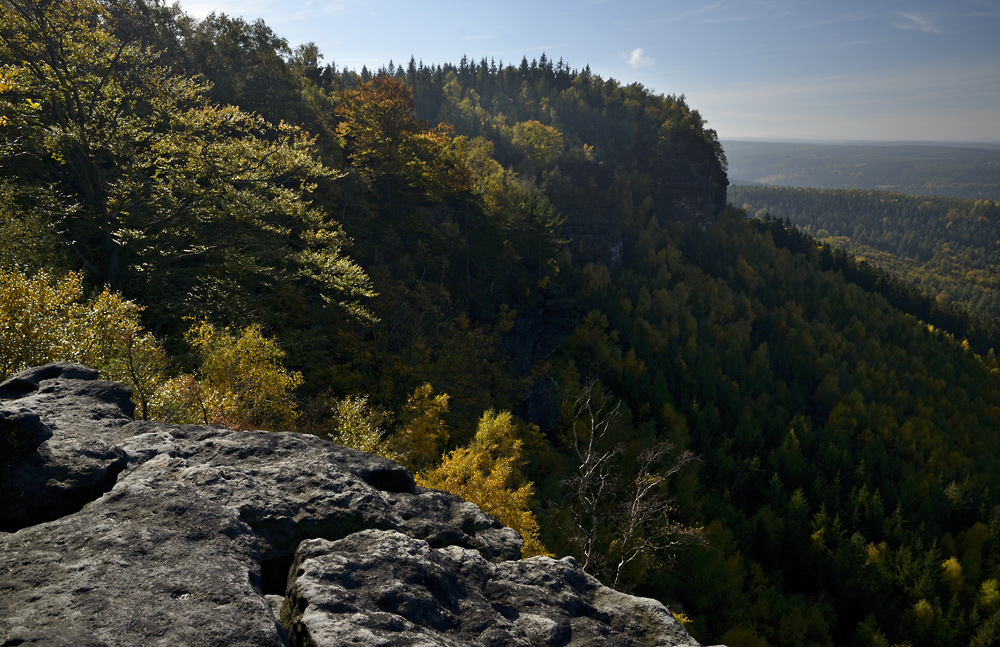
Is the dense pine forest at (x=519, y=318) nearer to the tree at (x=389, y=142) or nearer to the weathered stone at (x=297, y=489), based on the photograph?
the tree at (x=389, y=142)

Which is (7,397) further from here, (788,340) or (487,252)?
(788,340)

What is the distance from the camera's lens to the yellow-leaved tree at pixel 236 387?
43.5ft

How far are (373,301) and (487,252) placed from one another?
18170 mm

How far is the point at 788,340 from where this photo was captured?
90250mm

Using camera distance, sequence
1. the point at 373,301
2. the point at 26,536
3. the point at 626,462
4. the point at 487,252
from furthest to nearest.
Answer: the point at 626,462
the point at 487,252
the point at 373,301
the point at 26,536

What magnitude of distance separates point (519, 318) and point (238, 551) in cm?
4286

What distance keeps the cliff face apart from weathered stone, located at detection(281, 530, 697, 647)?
0.07 feet

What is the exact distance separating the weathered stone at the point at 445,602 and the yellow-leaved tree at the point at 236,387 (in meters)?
8.19

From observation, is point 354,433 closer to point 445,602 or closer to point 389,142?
point 445,602

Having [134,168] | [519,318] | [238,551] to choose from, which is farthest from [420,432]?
[519,318]

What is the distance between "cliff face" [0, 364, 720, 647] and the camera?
4.85m

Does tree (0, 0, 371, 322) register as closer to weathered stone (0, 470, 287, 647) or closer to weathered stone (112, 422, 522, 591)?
weathered stone (112, 422, 522, 591)

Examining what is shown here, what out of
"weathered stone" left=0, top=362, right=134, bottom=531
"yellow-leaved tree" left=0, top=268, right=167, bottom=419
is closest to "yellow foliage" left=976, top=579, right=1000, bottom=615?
"yellow-leaved tree" left=0, top=268, right=167, bottom=419

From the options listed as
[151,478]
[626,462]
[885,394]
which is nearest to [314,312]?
[151,478]
